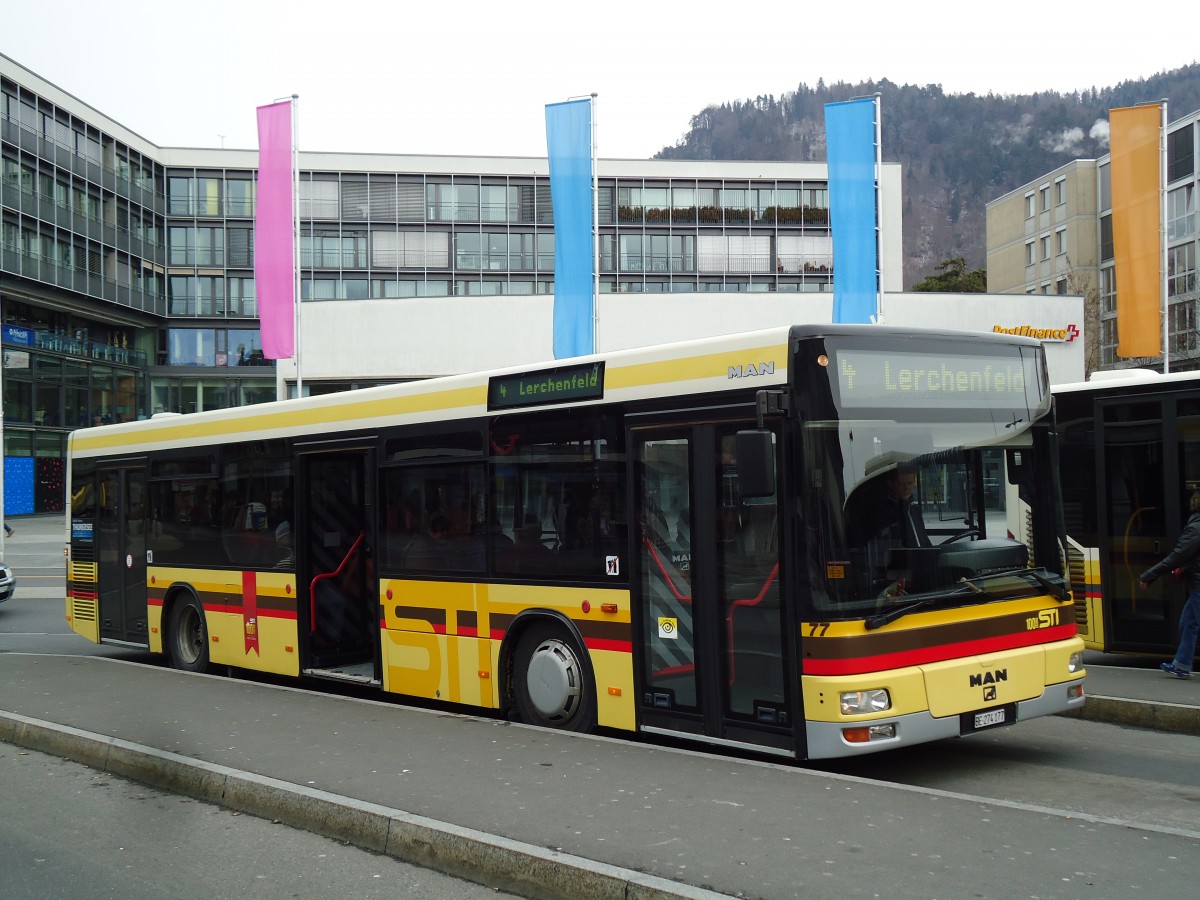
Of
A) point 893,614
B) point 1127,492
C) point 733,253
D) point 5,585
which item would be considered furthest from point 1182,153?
point 893,614

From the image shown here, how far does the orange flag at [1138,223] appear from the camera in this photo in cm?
2258

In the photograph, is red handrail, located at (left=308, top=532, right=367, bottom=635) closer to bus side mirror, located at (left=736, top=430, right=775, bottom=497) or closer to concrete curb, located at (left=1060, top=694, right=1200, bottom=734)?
bus side mirror, located at (left=736, top=430, right=775, bottom=497)

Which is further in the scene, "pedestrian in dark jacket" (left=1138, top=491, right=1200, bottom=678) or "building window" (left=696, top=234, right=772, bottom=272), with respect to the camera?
"building window" (left=696, top=234, right=772, bottom=272)

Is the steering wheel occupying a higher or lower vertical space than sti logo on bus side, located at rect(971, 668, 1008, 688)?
higher

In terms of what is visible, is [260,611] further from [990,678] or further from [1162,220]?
[1162,220]

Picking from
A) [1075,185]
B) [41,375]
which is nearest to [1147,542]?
[41,375]

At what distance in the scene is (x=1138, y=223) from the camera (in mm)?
22719

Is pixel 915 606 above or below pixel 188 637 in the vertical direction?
above

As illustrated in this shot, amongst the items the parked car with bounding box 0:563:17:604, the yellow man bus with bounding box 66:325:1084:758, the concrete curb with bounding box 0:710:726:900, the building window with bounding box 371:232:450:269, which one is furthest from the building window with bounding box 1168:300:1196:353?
the concrete curb with bounding box 0:710:726:900

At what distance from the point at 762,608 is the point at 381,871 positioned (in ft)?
9.14

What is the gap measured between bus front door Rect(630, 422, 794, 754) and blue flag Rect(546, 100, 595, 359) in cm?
1604

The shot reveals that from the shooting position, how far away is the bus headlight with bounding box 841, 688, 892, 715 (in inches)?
277

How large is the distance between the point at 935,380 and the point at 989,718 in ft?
7.00

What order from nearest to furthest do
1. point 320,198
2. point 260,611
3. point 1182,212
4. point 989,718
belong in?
point 989,718
point 260,611
point 320,198
point 1182,212
